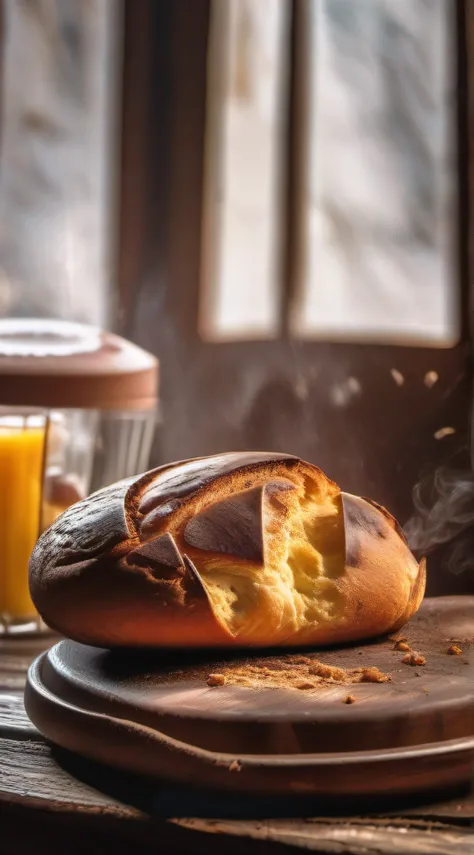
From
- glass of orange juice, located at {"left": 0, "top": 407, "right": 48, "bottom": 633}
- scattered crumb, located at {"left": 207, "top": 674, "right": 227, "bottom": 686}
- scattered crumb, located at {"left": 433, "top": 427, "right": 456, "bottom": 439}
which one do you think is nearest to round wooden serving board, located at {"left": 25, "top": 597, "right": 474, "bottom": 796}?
scattered crumb, located at {"left": 207, "top": 674, "right": 227, "bottom": 686}

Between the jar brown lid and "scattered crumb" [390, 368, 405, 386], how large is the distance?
594 mm

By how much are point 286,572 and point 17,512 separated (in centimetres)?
61

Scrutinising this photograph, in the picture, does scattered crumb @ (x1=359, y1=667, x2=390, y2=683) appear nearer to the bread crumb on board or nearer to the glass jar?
the bread crumb on board

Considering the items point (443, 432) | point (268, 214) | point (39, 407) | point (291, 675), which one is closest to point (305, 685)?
point (291, 675)

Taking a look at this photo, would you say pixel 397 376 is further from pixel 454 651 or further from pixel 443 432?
pixel 454 651

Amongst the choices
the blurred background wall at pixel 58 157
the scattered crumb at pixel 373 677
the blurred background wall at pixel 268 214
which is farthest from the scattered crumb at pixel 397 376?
the scattered crumb at pixel 373 677

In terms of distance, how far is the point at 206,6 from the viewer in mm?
2328

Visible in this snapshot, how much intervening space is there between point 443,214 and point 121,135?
3.26 feet

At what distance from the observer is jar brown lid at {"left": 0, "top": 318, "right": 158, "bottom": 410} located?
59.4 inches

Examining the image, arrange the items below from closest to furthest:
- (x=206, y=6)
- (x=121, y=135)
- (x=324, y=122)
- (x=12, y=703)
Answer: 1. (x=12, y=703)
2. (x=324, y=122)
3. (x=206, y=6)
4. (x=121, y=135)

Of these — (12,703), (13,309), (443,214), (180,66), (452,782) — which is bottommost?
(12,703)

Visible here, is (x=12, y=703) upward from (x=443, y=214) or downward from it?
downward

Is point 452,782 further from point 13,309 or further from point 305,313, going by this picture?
point 13,309

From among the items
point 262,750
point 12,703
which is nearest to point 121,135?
point 12,703
